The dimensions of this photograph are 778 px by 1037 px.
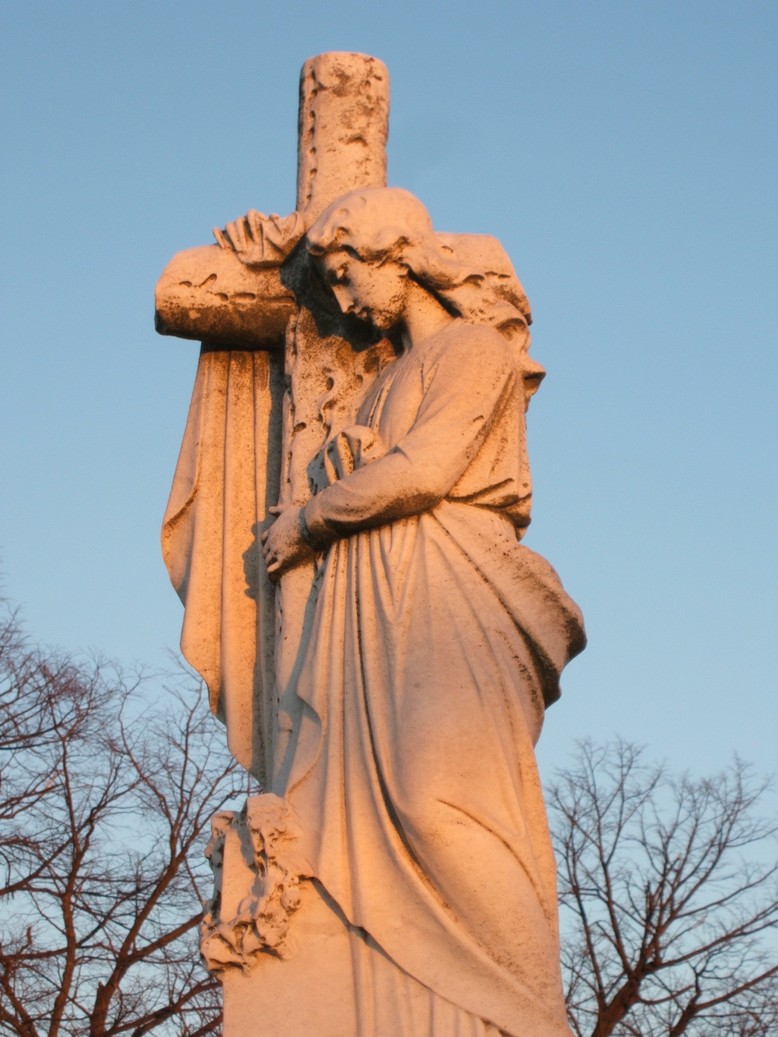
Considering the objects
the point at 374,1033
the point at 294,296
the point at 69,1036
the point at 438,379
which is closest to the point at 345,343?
the point at 294,296

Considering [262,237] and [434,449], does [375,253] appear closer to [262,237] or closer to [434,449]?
[262,237]

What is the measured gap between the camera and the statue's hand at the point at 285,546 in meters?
6.30

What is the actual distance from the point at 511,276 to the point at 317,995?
270 centimetres

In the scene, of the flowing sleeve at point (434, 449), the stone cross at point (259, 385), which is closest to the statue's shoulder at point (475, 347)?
the flowing sleeve at point (434, 449)

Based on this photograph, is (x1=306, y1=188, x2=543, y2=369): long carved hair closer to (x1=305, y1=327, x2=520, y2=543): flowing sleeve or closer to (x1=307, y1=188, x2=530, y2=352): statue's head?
(x1=307, y1=188, x2=530, y2=352): statue's head

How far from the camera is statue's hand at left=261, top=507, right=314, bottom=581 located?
20.7 ft

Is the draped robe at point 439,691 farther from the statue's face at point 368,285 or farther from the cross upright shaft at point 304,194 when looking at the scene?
the cross upright shaft at point 304,194

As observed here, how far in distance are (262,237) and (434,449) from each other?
1.38m

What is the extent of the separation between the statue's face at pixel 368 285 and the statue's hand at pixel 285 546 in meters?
0.78

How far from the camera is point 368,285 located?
6516 mm

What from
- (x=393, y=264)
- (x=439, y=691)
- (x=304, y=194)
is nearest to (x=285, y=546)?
(x=439, y=691)

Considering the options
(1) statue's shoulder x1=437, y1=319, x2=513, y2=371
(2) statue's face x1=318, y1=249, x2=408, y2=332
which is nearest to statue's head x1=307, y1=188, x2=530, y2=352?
(2) statue's face x1=318, y1=249, x2=408, y2=332

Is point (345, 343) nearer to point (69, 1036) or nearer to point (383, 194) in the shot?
point (383, 194)

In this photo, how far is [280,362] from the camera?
23.4 feet
